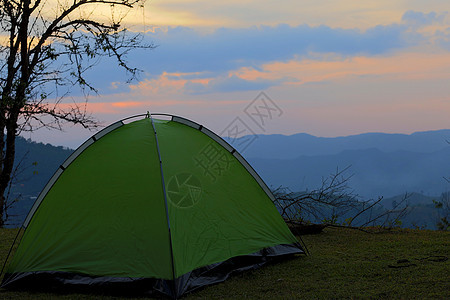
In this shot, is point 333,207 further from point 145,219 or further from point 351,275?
point 145,219

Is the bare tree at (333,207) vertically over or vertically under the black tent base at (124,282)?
over

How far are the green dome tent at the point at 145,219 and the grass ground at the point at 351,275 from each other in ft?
0.91

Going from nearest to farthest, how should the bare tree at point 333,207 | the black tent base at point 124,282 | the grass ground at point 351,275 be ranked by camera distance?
the black tent base at point 124,282, the grass ground at point 351,275, the bare tree at point 333,207

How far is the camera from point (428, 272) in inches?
235

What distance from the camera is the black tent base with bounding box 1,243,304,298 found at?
5066 mm

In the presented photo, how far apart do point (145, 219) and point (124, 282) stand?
74cm

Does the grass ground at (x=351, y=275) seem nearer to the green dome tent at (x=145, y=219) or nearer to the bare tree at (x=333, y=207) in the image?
the green dome tent at (x=145, y=219)

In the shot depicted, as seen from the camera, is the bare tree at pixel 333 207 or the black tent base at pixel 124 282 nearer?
the black tent base at pixel 124 282

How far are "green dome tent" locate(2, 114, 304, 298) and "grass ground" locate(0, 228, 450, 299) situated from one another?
28cm

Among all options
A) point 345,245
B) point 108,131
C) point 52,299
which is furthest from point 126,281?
point 345,245

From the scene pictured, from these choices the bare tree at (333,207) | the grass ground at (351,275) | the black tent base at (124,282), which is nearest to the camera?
the black tent base at (124,282)

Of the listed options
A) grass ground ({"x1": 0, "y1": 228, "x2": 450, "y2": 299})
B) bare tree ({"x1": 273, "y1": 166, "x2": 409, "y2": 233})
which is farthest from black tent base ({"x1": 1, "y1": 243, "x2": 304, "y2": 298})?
bare tree ({"x1": 273, "y1": 166, "x2": 409, "y2": 233})

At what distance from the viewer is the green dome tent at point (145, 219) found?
5.27m

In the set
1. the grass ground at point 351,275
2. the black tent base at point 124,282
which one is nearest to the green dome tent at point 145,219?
the black tent base at point 124,282
